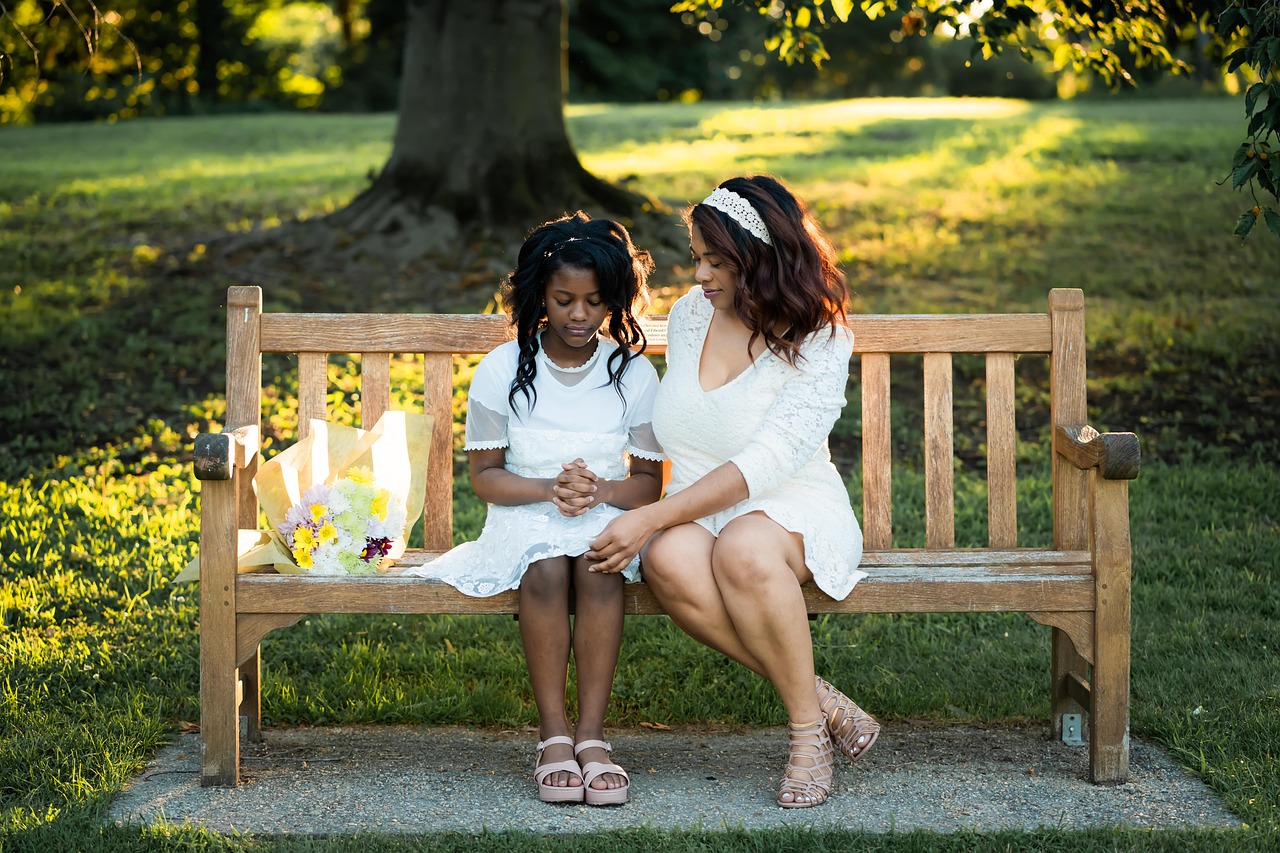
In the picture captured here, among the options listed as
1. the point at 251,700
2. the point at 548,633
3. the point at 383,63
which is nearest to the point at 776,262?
the point at 548,633

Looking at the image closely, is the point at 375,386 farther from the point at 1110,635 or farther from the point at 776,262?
→ the point at 1110,635

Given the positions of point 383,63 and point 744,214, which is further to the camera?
point 383,63

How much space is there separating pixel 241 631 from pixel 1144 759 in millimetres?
2371

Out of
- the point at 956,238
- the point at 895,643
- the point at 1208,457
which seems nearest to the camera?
the point at 895,643

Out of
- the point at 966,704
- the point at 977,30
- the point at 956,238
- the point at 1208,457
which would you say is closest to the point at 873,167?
the point at 956,238

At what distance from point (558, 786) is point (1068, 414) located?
1.71 meters

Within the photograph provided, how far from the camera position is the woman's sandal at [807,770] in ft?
10.9

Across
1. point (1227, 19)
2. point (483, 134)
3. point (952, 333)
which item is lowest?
point (952, 333)

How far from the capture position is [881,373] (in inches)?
152

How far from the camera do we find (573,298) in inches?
138

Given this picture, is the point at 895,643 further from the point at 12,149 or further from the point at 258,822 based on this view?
the point at 12,149

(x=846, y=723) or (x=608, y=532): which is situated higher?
(x=608, y=532)

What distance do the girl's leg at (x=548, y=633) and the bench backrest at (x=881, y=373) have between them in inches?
24.8

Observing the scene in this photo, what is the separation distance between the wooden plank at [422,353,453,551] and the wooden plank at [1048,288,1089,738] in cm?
168
